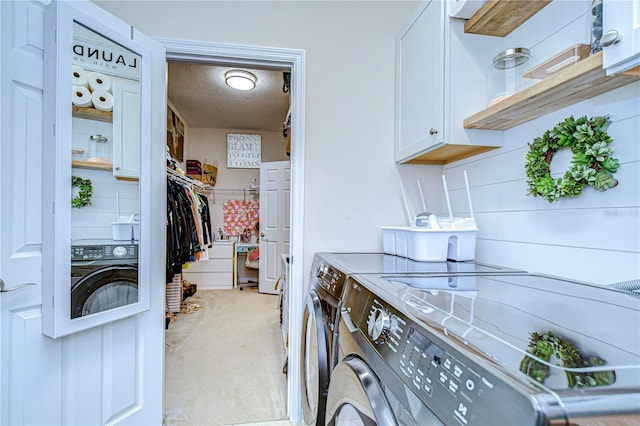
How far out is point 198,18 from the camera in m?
1.68

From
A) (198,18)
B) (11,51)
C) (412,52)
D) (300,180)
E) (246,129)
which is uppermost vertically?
(246,129)

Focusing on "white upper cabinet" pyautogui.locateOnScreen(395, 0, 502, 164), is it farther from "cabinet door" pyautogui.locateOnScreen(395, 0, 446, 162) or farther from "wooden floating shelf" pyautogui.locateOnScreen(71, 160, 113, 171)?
"wooden floating shelf" pyautogui.locateOnScreen(71, 160, 113, 171)

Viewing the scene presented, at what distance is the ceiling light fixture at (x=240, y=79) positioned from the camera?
3.25 m

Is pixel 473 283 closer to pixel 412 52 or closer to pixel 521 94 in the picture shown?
pixel 521 94

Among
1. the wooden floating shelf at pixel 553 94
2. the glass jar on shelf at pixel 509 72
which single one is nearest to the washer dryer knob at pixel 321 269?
the wooden floating shelf at pixel 553 94

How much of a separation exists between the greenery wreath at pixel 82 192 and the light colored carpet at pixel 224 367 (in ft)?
4.23

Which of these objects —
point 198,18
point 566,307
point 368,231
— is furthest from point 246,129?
point 566,307

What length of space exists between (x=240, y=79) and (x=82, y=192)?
236 centimetres

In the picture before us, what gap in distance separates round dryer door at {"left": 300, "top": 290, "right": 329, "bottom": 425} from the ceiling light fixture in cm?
268

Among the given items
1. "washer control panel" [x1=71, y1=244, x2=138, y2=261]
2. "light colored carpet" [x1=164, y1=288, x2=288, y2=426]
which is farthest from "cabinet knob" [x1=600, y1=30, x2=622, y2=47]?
"light colored carpet" [x1=164, y1=288, x2=288, y2=426]

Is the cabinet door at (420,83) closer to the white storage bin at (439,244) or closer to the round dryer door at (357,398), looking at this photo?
the white storage bin at (439,244)

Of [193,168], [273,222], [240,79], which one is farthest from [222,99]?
[273,222]

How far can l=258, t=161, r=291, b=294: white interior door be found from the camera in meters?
4.69

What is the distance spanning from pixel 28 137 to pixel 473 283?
1.70m
